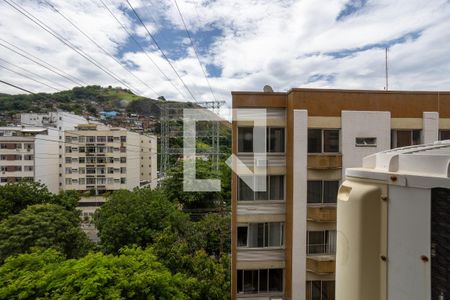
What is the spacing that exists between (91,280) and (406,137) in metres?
10.3

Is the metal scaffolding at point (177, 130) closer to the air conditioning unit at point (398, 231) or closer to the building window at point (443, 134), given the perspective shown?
the building window at point (443, 134)

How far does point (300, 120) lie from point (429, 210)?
6.21 meters

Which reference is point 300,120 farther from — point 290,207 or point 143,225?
point 143,225

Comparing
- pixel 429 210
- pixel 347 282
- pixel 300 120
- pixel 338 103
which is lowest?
pixel 347 282

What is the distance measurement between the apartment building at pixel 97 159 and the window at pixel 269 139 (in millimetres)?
32596

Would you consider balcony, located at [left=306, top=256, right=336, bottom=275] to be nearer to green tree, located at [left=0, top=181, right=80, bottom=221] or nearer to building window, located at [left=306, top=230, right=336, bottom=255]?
building window, located at [left=306, top=230, right=336, bottom=255]

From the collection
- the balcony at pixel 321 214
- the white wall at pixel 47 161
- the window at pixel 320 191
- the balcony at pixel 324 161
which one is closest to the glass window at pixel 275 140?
the balcony at pixel 324 161

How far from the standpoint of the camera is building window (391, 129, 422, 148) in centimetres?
814

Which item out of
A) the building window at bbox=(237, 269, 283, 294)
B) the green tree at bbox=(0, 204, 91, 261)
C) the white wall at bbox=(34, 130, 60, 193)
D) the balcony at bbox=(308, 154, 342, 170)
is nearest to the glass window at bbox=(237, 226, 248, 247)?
the building window at bbox=(237, 269, 283, 294)

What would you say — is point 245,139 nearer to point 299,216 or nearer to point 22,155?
point 299,216

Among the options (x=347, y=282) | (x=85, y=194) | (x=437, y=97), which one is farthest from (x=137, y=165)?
(x=347, y=282)

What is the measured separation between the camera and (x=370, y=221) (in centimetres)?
199

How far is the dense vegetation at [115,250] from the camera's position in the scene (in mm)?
7305

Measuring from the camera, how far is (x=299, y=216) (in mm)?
7887
